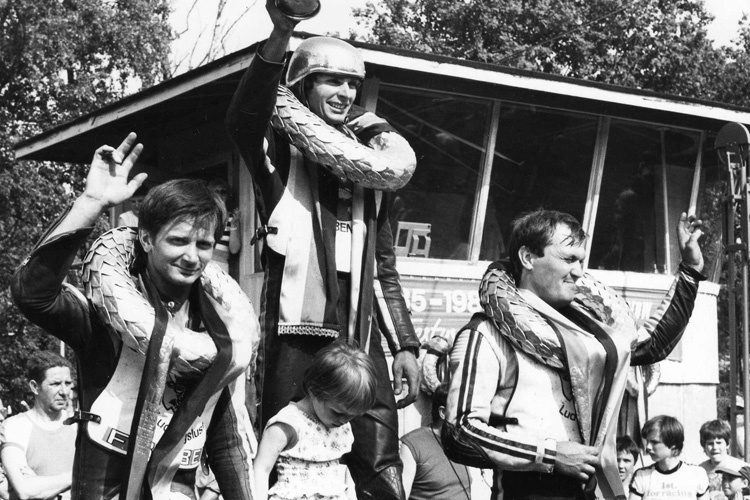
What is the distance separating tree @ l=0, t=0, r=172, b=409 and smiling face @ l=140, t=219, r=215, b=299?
16643 millimetres

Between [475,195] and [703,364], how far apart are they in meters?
3.70

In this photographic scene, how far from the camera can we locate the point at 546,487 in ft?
14.5

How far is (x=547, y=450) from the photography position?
430 cm

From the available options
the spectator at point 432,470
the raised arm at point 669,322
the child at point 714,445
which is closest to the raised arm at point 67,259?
the raised arm at point 669,322

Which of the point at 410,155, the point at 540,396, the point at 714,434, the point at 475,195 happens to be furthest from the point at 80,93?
the point at 540,396

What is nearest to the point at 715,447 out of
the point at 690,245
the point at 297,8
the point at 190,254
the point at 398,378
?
the point at 690,245

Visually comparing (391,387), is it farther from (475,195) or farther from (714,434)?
(475,195)

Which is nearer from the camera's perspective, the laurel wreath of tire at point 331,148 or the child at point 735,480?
the laurel wreath of tire at point 331,148

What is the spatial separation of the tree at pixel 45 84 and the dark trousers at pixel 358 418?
15.4 m

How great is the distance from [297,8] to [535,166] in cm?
853

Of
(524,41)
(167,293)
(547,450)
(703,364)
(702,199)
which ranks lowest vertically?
(547,450)

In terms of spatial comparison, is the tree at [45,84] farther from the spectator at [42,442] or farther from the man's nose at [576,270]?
the man's nose at [576,270]

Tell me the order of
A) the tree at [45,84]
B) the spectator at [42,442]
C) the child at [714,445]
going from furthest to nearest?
the tree at [45,84]
the child at [714,445]
the spectator at [42,442]

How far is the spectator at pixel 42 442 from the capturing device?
7004 millimetres
